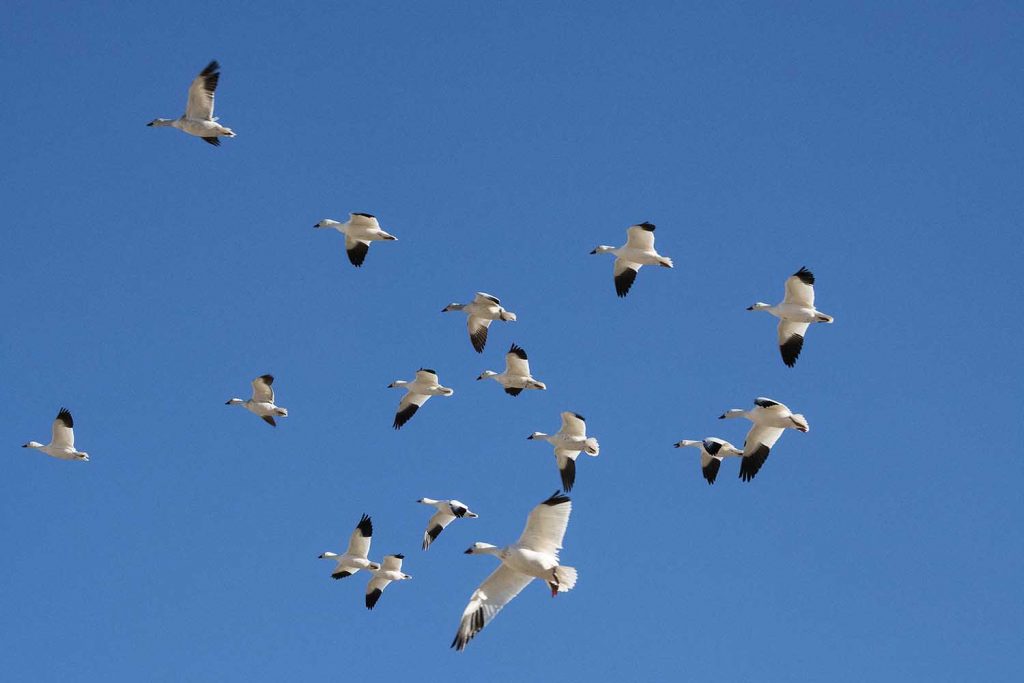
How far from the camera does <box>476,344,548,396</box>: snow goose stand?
23.8 meters

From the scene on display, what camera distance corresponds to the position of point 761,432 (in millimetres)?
21734

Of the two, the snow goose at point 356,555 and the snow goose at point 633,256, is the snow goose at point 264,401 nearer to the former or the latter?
the snow goose at point 356,555

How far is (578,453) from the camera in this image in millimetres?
23484

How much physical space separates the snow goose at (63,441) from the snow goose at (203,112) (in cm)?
563

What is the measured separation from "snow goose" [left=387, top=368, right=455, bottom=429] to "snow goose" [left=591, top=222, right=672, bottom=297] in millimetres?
3793

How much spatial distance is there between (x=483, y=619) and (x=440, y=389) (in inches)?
374

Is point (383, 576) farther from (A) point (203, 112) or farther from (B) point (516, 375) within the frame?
(A) point (203, 112)

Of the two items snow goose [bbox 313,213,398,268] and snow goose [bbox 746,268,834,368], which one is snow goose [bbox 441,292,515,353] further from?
snow goose [bbox 746,268,834,368]

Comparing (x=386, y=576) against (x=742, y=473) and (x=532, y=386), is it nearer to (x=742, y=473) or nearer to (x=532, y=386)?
(x=532, y=386)

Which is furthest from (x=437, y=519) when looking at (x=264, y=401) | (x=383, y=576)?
(x=264, y=401)

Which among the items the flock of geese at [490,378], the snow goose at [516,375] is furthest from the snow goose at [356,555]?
the snow goose at [516,375]

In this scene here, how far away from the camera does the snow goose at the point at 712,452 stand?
2216 cm

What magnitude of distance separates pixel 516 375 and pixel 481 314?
1.12m

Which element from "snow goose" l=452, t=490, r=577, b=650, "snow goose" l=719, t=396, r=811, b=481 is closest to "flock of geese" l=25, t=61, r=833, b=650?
"snow goose" l=719, t=396, r=811, b=481
